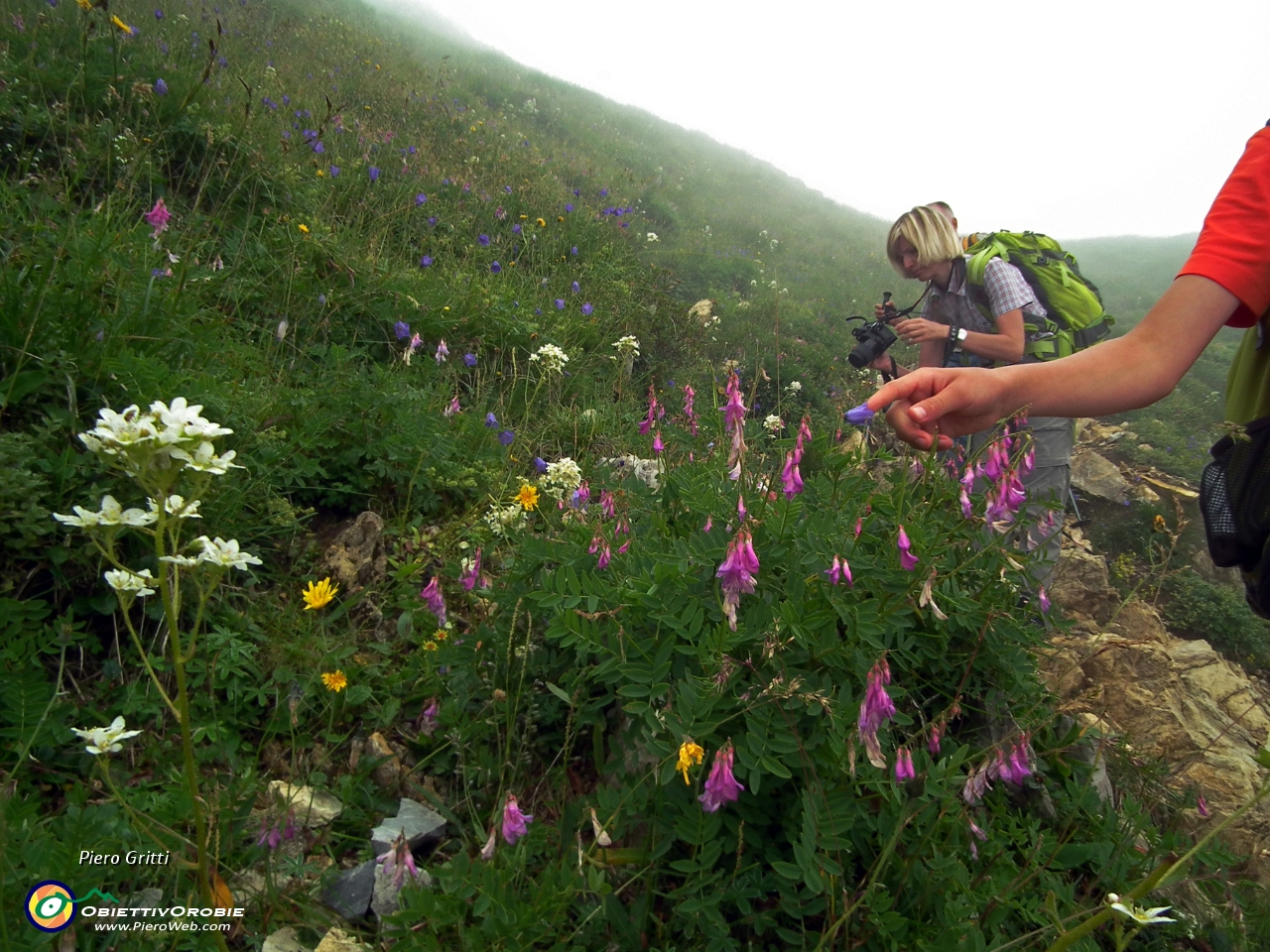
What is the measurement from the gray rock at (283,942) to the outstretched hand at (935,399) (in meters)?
1.93

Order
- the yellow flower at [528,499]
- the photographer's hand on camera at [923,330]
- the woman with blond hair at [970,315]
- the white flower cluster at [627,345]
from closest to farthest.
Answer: the yellow flower at [528,499] < the woman with blond hair at [970,315] < the white flower cluster at [627,345] < the photographer's hand on camera at [923,330]

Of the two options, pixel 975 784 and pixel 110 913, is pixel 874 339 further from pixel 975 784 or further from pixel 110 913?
pixel 110 913

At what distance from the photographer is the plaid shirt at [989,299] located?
4.09 m

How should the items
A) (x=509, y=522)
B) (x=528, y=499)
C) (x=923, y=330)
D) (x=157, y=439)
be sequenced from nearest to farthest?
1. (x=157, y=439)
2. (x=509, y=522)
3. (x=528, y=499)
4. (x=923, y=330)

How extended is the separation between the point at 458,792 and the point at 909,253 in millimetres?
4489

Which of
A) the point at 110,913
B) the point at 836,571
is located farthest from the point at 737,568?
the point at 110,913

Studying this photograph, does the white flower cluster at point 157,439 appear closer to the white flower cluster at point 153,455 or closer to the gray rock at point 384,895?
the white flower cluster at point 153,455

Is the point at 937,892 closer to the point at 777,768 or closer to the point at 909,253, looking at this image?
the point at 777,768

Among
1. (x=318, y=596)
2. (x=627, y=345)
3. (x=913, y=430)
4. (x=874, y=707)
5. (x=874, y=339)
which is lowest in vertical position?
(x=318, y=596)

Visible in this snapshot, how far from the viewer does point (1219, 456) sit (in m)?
1.77

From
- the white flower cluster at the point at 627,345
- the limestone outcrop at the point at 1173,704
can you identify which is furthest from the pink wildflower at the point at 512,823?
the white flower cluster at the point at 627,345

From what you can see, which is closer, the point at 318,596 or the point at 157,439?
the point at 157,439

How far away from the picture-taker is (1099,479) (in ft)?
23.7

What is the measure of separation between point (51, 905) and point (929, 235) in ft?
17.1
